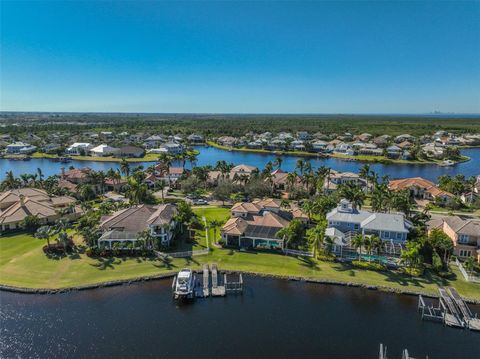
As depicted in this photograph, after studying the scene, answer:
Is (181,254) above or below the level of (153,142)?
below

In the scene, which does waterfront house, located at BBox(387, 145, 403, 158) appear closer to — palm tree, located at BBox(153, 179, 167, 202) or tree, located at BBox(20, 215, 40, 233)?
palm tree, located at BBox(153, 179, 167, 202)

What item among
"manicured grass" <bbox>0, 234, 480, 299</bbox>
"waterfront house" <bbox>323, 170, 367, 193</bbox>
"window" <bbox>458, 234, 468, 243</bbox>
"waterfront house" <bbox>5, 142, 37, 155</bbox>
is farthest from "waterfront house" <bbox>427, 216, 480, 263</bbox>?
"waterfront house" <bbox>5, 142, 37, 155</bbox>

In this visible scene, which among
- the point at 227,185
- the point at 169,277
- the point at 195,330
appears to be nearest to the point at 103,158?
the point at 227,185

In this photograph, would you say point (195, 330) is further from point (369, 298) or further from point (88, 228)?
point (88, 228)

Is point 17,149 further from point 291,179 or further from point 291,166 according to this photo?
point 291,179

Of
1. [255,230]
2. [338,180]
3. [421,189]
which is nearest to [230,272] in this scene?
[255,230]

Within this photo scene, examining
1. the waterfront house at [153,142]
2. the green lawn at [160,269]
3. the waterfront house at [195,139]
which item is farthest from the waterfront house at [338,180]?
the waterfront house at [195,139]
